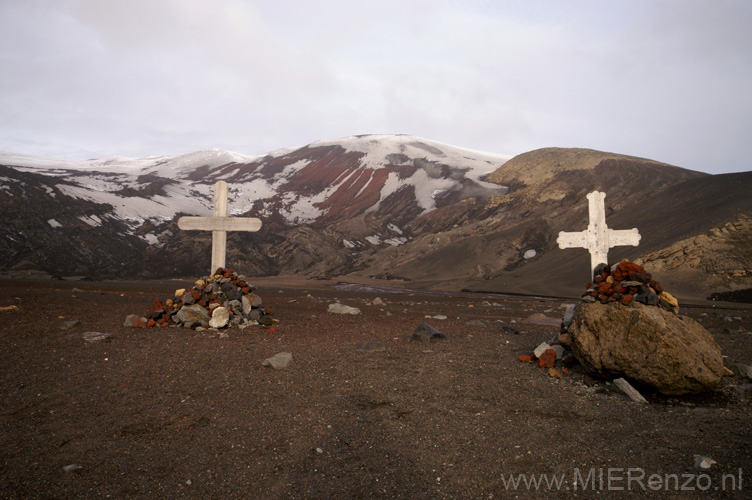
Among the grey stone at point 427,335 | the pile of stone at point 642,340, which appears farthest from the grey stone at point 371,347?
the pile of stone at point 642,340

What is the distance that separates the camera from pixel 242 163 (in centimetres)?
7638

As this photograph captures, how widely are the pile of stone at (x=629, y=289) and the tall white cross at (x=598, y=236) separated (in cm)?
213

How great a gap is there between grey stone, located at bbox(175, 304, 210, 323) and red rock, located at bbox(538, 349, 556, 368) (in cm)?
585

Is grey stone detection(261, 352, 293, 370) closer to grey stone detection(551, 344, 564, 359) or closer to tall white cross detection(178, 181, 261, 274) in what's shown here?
grey stone detection(551, 344, 564, 359)

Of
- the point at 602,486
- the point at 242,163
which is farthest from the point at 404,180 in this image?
the point at 602,486

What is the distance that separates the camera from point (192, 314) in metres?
8.30

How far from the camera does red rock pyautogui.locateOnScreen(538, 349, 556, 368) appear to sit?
18.5ft

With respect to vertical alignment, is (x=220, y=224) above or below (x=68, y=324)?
above

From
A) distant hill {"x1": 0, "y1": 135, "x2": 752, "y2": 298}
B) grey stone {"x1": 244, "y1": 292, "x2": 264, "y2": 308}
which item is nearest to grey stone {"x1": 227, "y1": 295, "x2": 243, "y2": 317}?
grey stone {"x1": 244, "y1": 292, "x2": 264, "y2": 308}

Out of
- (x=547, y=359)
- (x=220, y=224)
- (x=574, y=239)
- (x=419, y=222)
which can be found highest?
(x=574, y=239)

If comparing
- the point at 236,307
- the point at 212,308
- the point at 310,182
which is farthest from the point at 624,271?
the point at 310,182

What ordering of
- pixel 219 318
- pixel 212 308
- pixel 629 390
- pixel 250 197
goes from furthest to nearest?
pixel 250 197
pixel 212 308
pixel 219 318
pixel 629 390

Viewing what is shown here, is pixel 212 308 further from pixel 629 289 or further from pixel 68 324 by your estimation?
pixel 629 289

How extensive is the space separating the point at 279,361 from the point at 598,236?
19.7 feet
